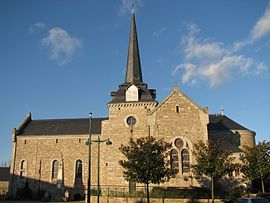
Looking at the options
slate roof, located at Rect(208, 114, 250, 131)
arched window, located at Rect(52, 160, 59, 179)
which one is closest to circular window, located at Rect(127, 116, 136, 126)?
slate roof, located at Rect(208, 114, 250, 131)

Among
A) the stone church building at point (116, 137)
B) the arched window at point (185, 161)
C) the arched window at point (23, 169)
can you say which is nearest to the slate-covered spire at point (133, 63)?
the stone church building at point (116, 137)

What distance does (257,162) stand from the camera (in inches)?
1057

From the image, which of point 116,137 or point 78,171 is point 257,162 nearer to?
point 116,137

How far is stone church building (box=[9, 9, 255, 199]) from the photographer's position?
30359mm

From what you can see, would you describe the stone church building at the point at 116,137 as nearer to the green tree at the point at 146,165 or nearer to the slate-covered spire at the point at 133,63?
the slate-covered spire at the point at 133,63

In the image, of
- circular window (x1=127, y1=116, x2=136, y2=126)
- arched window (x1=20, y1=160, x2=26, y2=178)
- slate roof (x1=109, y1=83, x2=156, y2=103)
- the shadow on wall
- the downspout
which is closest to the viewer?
circular window (x1=127, y1=116, x2=136, y2=126)

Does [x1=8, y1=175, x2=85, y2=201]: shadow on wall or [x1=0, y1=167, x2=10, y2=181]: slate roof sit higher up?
[x1=0, y1=167, x2=10, y2=181]: slate roof

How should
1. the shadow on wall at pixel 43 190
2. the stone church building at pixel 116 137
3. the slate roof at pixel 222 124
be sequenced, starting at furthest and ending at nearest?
the slate roof at pixel 222 124 → the shadow on wall at pixel 43 190 → the stone church building at pixel 116 137

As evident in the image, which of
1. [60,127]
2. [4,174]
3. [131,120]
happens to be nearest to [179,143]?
[131,120]

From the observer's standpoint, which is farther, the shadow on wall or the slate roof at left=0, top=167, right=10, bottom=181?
the slate roof at left=0, top=167, right=10, bottom=181

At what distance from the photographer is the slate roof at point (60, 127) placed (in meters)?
39.5

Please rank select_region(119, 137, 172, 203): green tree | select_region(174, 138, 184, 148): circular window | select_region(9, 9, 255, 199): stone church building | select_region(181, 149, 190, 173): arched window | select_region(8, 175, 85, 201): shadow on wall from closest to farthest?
select_region(119, 137, 172, 203): green tree, select_region(181, 149, 190, 173): arched window, select_region(174, 138, 184, 148): circular window, select_region(9, 9, 255, 199): stone church building, select_region(8, 175, 85, 201): shadow on wall

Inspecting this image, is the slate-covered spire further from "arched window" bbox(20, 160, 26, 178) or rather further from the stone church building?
"arched window" bbox(20, 160, 26, 178)

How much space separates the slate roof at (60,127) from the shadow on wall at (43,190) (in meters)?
6.44
